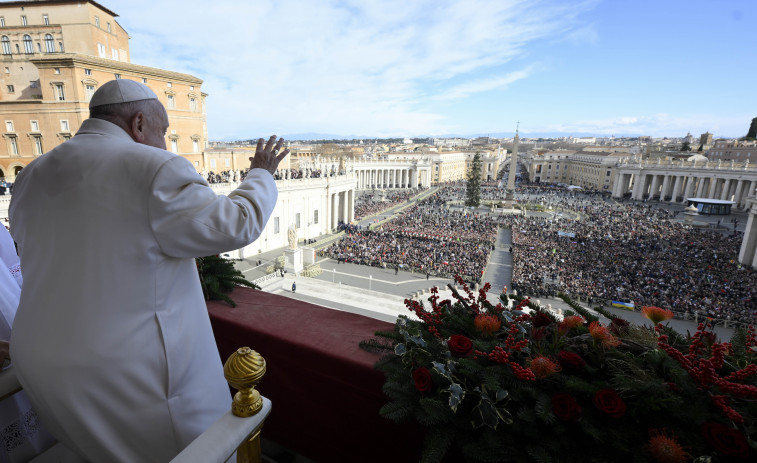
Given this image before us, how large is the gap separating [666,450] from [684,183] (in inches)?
2960

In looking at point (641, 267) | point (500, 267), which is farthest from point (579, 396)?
point (641, 267)

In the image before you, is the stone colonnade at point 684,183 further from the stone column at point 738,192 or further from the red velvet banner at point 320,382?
the red velvet banner at point 320,382

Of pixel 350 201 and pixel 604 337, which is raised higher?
pixel 604 337

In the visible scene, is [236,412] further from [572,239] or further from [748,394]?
[572,239]

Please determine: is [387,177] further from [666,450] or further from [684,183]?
[666,450]

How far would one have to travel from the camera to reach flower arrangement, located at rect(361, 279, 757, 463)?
1354 millimetres

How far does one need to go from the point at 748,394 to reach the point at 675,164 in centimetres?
7429

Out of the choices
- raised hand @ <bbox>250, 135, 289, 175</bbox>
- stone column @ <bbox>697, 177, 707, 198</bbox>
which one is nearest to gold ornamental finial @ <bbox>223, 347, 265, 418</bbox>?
raised hand @ <bbox>250, 135, 289, 175</bbox>

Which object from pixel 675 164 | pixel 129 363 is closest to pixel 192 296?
pixel 129 363

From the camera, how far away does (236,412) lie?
1.41m

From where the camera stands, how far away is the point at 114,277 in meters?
1.30

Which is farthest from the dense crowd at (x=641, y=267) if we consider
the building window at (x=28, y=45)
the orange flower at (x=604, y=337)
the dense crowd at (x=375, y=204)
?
the building window at (x=28, y=45)

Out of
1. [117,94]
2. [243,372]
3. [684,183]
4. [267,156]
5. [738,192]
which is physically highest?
[117,94]

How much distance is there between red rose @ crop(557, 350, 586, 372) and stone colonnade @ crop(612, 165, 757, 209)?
209ft
